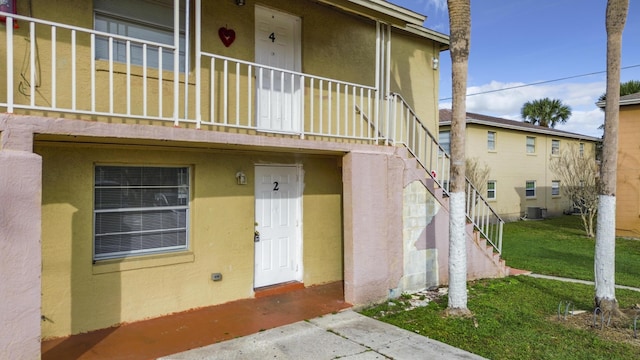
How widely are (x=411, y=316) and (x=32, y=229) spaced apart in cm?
518

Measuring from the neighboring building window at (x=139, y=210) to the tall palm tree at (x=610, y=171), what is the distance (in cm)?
651

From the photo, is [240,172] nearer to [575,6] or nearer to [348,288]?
[348,288]

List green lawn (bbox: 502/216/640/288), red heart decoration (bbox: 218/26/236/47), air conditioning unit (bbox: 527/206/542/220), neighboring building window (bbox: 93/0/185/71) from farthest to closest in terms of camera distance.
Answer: air conditioning unit (bbox: 527/206/542/220) < green lawn (bbox: 502/216/640/288) < red heart decoration (bbox: 218/26/236/47) < neighboring building window (bbox: 93/0/185/71)

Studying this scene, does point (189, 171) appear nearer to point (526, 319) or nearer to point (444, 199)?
point (444, 199)

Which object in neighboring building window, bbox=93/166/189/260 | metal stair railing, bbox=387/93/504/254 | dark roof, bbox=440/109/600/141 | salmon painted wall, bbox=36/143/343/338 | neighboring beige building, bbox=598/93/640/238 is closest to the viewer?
salmon painted wall, bbox=36/143/343/338

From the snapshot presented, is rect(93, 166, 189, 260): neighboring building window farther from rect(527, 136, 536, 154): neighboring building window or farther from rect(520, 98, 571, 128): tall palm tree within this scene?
rect(520, 98, 571, 128): tall palm tree

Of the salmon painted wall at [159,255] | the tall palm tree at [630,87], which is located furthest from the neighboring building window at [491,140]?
the salmon painted wall at [159,255]

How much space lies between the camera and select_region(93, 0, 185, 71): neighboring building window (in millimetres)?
5500

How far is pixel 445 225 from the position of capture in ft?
26.5

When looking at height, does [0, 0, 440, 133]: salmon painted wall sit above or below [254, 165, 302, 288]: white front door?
above

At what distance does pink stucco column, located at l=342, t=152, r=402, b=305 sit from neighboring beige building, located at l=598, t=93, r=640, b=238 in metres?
14.2

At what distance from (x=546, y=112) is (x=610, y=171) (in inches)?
1149

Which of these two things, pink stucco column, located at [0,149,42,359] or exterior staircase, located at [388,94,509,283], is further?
exterior staircase, located at [388,94,509,283]

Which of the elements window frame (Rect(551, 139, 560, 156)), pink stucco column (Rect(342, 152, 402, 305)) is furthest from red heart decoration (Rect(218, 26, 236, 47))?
window frame (Rect(551, 139, 560, 156))
